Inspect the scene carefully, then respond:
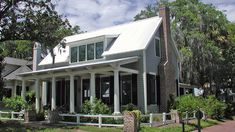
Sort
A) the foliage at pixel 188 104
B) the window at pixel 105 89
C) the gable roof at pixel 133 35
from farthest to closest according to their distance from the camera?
the window at pixel 105 89 < the gable roof at pixel 133 35 < the foliage at pixel 188 104

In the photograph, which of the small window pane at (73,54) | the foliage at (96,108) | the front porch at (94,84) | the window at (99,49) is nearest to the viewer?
the foliage at (96,108)

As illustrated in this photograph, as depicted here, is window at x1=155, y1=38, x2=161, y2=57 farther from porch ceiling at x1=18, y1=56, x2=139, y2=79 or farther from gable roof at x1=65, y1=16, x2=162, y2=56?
porch ceiling at x1=18, y1=56, x2=139, y2=79

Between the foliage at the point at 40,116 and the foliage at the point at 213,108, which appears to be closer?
the foliage at the point at 40,116

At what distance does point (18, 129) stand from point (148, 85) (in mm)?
10860

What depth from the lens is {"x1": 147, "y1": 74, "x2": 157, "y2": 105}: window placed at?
1026 inches

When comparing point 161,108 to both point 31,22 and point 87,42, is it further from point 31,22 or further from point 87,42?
point 31,22

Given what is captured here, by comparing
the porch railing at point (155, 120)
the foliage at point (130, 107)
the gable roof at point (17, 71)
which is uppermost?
the gable roof at point (17, 71)

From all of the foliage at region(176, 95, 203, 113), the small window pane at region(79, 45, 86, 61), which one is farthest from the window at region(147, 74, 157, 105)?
the small window pane at region(79, 45, 86, 61)

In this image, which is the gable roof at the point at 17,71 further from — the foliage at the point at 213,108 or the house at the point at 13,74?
the foliage at the point at 213,108

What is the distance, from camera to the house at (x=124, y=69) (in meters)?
25.3

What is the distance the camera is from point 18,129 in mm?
19438

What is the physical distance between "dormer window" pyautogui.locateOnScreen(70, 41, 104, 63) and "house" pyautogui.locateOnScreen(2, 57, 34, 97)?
982cm

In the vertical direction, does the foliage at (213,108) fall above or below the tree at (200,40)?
below

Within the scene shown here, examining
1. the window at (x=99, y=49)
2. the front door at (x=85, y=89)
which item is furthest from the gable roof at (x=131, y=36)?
the front door at (x=85, y=89)
